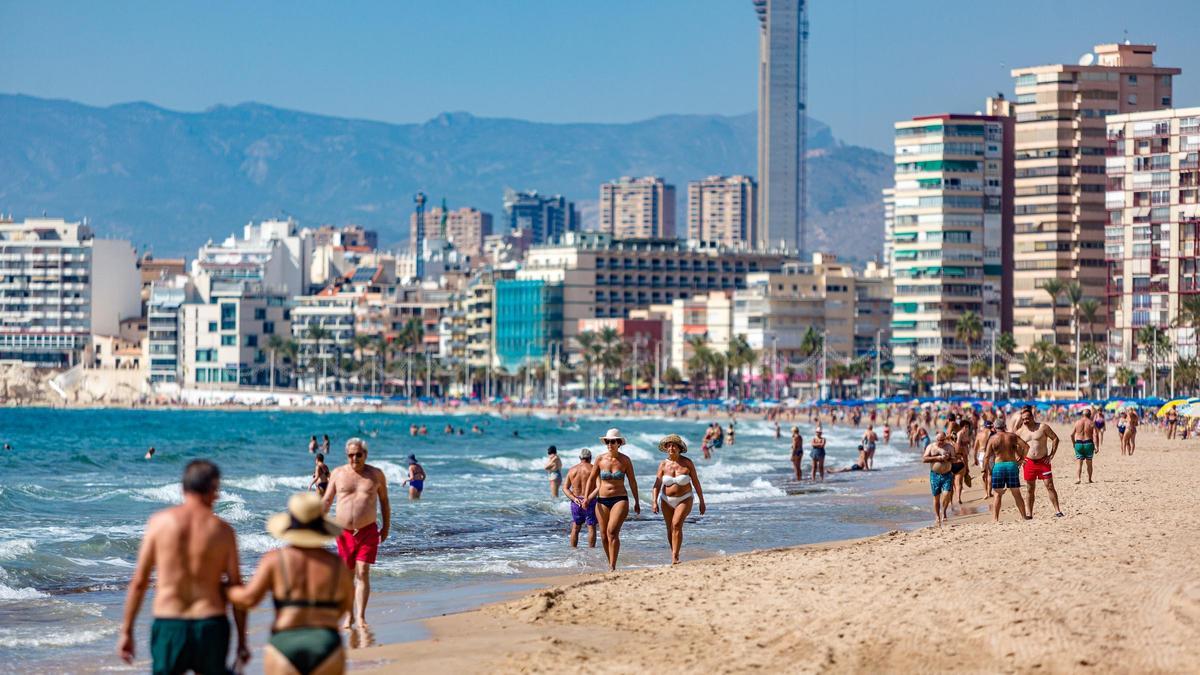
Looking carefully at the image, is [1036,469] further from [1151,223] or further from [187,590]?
[1151,223]

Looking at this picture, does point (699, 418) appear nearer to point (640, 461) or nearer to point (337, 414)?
point (337, 414)

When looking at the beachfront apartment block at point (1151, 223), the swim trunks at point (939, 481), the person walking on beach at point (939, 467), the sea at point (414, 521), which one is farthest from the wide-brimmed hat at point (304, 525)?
the beachfront apartment block at point (1151, 223)

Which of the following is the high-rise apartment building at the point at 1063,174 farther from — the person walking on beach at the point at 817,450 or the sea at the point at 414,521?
the person walking on beach at the point at 817,450

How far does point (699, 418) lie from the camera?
400 ft

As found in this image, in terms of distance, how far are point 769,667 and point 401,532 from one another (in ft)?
52.3

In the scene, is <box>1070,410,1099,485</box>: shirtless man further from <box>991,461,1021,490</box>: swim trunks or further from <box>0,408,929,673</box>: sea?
<box>991,461,1021,490</box>: swim trunks

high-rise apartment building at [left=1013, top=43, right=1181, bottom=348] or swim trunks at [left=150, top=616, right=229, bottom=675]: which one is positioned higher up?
high-rise apartment building at [left=1013, top=43, right=1181, bottom=348]

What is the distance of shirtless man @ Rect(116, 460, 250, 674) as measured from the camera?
852 centimetres

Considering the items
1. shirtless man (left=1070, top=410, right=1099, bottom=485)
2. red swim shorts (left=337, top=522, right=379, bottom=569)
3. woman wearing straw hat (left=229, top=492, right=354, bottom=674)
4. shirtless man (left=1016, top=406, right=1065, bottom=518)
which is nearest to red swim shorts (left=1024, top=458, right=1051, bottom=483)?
shirtless man (left=1016, top=406, right=1065, bottom=518)

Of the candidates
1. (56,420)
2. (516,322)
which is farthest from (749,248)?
(56,420)

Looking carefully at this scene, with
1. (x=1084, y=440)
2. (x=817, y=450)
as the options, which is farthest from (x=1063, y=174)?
(x=1084, y=440)

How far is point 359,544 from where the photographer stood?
13484 millimetres

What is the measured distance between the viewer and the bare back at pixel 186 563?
8531 millimetres

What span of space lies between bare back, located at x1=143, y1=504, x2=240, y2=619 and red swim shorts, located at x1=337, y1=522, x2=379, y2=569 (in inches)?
189
